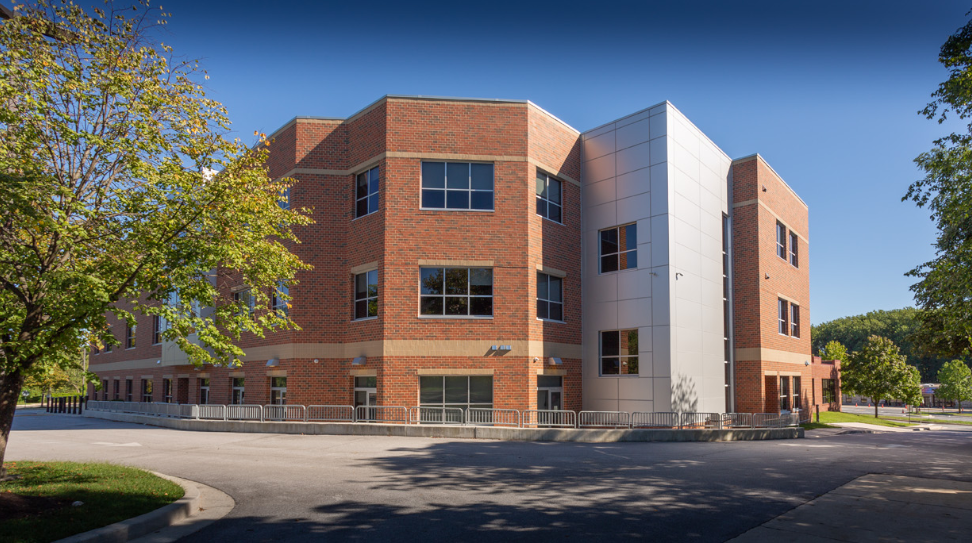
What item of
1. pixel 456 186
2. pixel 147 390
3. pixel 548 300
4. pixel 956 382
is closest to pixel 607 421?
pixel 548 300

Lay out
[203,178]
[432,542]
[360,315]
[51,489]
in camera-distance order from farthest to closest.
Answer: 1. [360,315]
2. [203,178]
3. [51,489]
4. [432,542]

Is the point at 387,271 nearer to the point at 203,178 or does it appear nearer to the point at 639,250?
the point at 639,250

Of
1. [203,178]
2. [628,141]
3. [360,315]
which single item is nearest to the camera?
[203,178]

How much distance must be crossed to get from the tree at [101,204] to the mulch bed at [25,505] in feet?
5.23

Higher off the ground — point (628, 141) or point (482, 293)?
point (628, 141)

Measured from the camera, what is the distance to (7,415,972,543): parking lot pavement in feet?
26.6

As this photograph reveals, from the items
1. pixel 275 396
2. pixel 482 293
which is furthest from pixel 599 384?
pixel 275 396

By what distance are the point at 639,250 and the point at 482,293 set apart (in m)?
6.57

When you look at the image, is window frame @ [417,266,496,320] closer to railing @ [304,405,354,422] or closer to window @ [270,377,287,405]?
railing @ [304,405,354,422]

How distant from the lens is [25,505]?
8609 mm

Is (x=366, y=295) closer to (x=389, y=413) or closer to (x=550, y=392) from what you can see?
(x=389, y=413)

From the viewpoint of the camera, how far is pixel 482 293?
2308 cm

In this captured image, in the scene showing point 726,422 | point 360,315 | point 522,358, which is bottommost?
point 726,422

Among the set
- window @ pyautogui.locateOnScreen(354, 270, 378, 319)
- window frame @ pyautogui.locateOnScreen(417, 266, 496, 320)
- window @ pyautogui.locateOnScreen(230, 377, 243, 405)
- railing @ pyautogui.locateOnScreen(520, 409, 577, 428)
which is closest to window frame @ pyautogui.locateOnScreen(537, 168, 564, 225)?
window frame @ pyautogui.locateOnScreen(417, 266, 496, 320)
